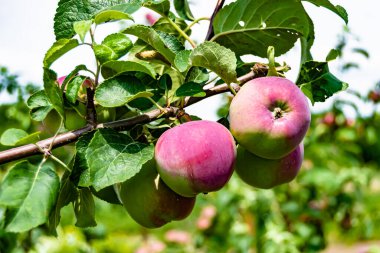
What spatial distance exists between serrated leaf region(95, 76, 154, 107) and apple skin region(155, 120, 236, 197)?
A: 87 mm

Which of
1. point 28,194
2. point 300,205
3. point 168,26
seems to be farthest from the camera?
point 300,205

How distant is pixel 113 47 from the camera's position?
0.91 m

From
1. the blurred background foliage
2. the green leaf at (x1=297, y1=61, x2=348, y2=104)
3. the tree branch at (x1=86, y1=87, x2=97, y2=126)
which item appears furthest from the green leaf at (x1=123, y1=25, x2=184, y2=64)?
the blurred background foliage

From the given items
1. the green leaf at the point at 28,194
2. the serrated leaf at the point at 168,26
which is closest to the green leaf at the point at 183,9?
the serrated leaf at the point at 168,26

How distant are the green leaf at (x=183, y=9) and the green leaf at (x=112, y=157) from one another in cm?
46

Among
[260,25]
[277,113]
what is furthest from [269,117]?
[260,25]

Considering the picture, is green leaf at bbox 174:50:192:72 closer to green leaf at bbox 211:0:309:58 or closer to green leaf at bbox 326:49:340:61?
green leaf at bbox 211:0:309:58

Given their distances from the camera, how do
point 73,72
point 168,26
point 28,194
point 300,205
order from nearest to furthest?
point 28,194, point 73,72, point 168,26, point 300,205

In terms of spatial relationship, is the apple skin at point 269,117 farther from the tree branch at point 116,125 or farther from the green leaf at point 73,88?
the green leaf at point 73,88

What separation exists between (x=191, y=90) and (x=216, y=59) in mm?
64

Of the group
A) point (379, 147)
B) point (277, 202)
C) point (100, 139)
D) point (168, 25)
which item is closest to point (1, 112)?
point (277, 202)

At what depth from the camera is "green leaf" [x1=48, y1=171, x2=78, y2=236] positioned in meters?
0.94

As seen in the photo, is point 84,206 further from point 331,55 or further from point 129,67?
point 331,55

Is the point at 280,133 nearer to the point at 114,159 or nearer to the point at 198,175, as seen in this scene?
the point at 198,175
